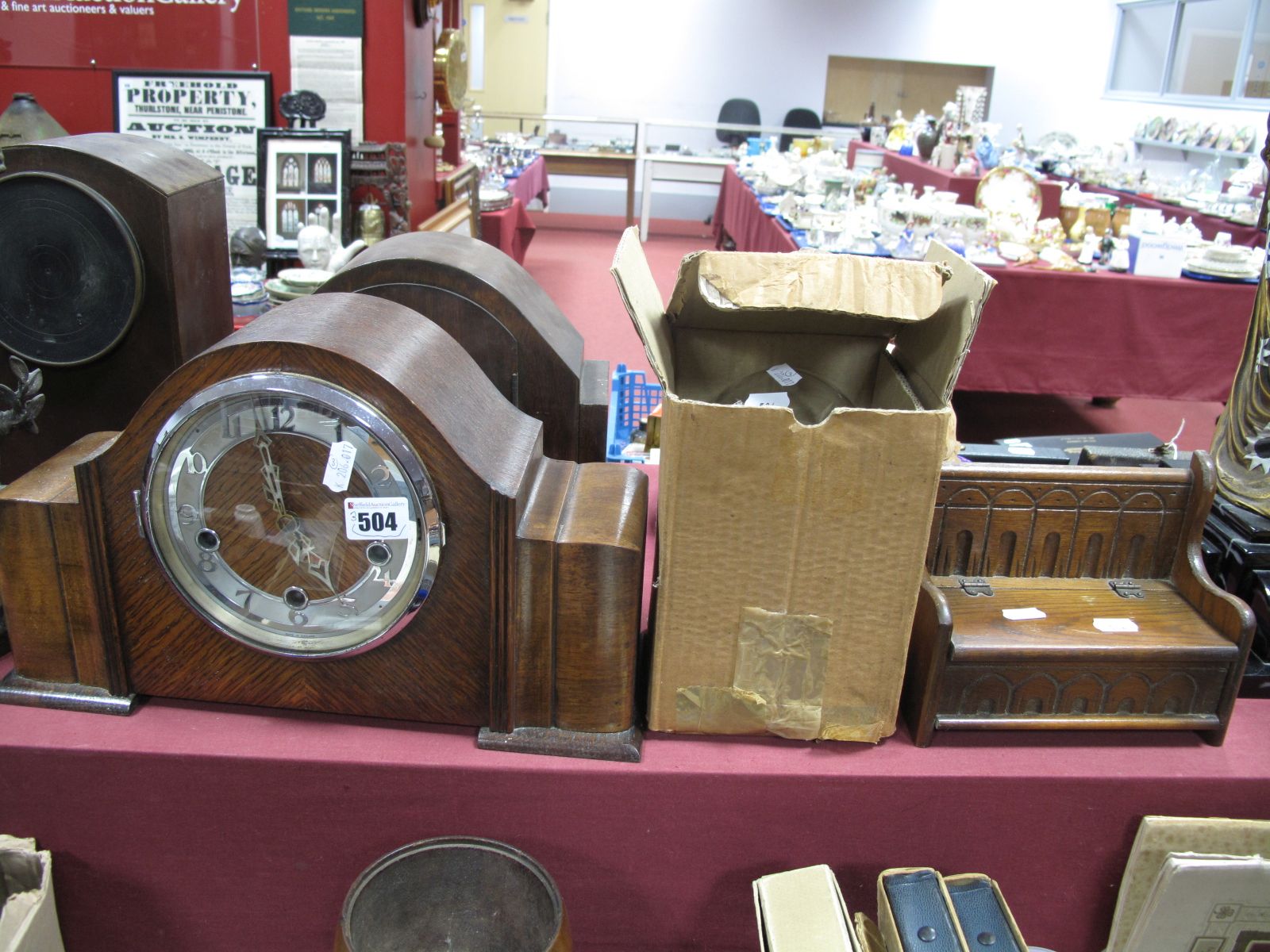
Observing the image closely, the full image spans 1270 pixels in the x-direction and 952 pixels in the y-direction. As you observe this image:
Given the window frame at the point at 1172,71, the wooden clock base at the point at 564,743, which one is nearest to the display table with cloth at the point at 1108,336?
the wooden clock base at the point at 564,743

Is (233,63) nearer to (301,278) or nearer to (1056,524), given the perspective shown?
(301,278)

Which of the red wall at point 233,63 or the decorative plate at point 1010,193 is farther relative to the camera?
the decorative plate at point 1010,193

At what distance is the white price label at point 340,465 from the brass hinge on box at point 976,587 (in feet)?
2.54

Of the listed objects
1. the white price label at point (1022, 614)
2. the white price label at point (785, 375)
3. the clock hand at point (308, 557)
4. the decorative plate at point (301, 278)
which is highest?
the white price label at point (785, 375)

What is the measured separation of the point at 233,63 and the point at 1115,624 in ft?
10.5

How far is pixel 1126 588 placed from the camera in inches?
50.7

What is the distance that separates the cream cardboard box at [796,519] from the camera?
3.31 feet

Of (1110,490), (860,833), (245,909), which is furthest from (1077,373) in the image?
(245,909)

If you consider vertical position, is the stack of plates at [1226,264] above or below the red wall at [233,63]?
below

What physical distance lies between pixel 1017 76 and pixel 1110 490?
10.3 metres

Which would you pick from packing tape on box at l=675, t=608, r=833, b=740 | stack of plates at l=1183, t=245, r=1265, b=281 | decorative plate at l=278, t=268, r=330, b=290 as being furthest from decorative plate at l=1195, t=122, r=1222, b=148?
packing tape on box at l=675, t=608, r=833, b=740

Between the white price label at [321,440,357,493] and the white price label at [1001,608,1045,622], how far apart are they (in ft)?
2.59

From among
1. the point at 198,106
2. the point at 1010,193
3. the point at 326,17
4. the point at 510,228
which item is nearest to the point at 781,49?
the point at 510,228

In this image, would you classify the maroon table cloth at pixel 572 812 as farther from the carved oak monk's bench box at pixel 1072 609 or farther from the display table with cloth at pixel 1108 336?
the display table with cloth at pixel 1108 336
